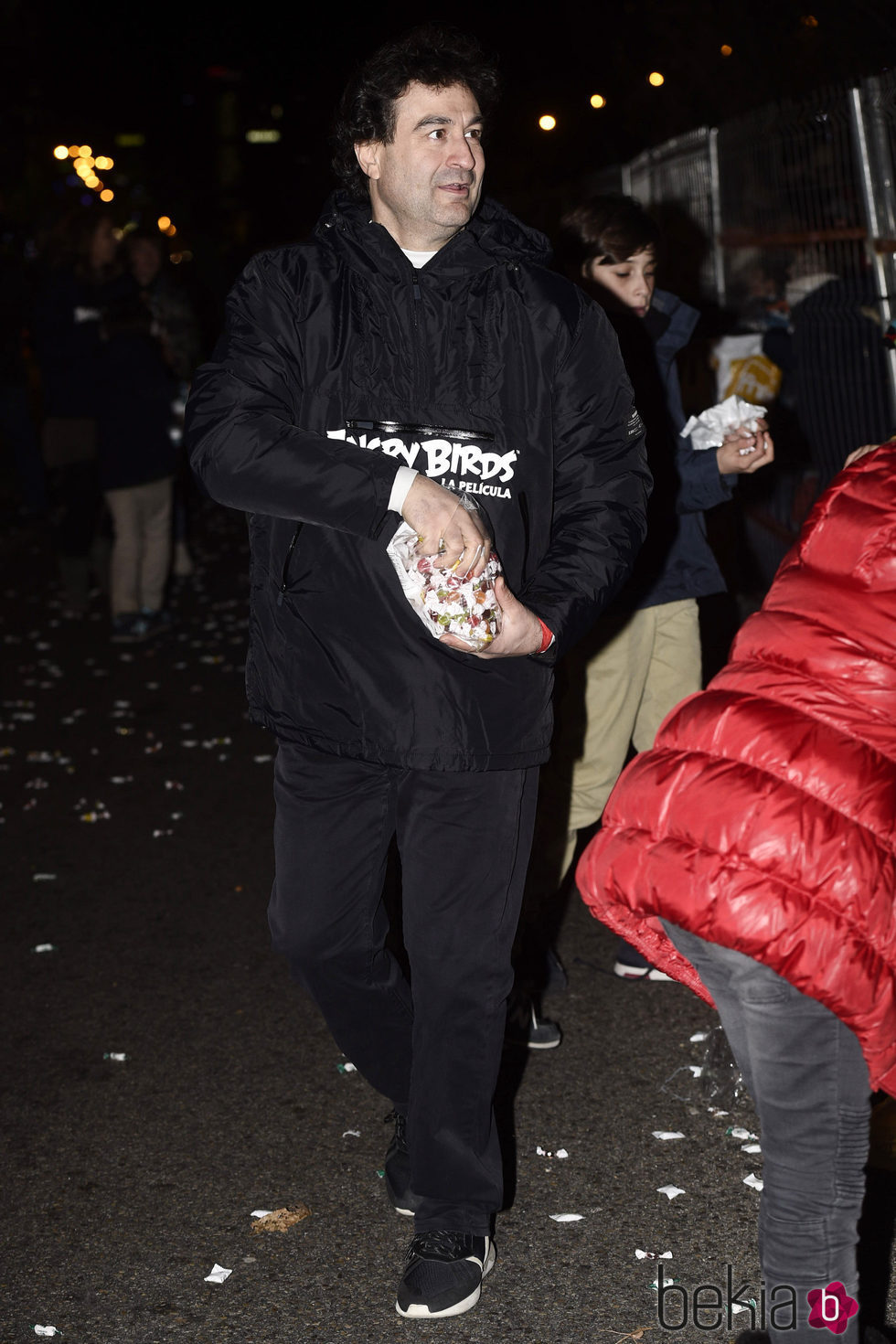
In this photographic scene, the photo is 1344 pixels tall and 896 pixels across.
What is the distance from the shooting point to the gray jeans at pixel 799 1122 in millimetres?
2396

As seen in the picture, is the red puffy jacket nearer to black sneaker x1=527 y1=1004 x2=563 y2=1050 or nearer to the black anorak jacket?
the black anorak jacket

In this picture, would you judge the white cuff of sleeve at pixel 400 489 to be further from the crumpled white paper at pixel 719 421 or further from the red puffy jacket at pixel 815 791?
the crumpled white paper at pixel 719 421

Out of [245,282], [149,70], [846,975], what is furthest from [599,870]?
[149,70]

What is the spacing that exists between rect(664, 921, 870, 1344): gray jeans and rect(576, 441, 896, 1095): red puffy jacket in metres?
0.07

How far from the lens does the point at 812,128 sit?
711 cm

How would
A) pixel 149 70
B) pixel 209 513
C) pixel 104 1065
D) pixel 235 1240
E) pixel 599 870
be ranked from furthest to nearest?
pixel 149 70 < pixel 209 513 < pixel 104 1065 < pixel 235 1240 < pixel 599 870

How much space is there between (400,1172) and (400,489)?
1660 mm

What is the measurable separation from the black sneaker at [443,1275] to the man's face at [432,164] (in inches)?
80.1

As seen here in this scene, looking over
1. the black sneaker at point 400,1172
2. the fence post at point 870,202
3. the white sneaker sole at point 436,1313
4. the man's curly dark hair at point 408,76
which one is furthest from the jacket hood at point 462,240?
the fence post at point 870,202

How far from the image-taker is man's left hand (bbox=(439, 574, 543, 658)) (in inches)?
109

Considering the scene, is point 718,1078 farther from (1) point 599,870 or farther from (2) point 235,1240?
(1) point 599,870

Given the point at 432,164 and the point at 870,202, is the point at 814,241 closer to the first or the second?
the point at 870,202

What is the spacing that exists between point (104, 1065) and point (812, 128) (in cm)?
524

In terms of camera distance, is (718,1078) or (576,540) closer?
(576,540)
